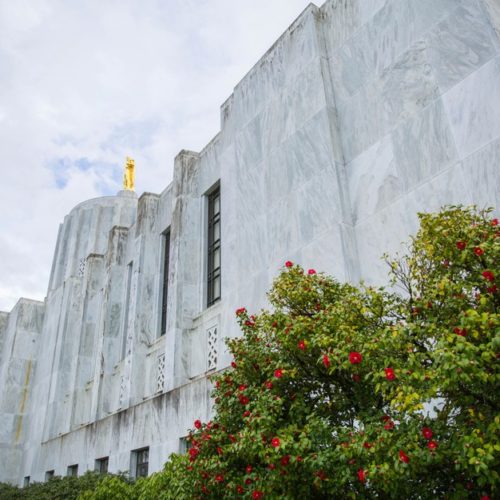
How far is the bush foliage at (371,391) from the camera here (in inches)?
139

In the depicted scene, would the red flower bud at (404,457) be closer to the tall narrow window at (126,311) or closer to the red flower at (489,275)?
the red flower at (489,275)

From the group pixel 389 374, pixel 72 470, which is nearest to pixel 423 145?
pixel 389 374

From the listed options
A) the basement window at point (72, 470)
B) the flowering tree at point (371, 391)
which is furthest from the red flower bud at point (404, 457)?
the basement window at point (72, 470)

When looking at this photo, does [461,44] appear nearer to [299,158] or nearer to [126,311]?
[299,158]

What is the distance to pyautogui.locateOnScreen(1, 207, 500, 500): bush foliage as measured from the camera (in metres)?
3.54

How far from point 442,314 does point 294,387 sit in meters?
1.79

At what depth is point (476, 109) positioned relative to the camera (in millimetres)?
7359

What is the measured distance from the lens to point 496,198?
6770 millimetres

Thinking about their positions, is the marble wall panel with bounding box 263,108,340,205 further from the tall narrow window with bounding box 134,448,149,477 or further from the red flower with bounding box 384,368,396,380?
the tall narrow window with bounding box 134,448,149,477

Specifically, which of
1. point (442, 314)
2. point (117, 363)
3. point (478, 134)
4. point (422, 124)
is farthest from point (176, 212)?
point (442, 314)

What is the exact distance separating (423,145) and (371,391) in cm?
485

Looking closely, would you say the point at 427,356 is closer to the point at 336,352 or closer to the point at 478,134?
the point at 336,352

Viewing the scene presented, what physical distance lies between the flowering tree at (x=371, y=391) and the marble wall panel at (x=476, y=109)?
302 cm

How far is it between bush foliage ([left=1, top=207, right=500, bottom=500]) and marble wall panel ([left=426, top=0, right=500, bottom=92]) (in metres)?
4.08
